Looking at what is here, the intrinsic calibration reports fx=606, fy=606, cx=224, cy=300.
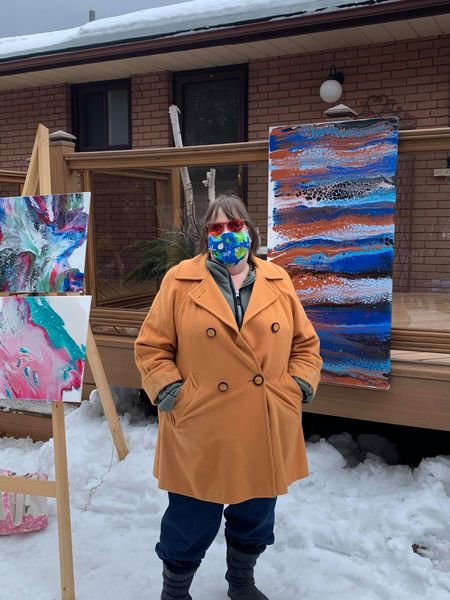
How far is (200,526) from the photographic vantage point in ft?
7.95

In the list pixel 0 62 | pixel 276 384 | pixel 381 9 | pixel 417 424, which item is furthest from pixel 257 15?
pixel 276 384

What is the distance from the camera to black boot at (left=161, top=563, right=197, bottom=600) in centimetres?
249

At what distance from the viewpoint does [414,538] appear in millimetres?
3166

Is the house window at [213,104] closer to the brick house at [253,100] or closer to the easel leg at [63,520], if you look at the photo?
the brick house at [253,100]

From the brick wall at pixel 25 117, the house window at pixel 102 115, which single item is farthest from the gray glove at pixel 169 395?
the brick wall at pixel 25 117

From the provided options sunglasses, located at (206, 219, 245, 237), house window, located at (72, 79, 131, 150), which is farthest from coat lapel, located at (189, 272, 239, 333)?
house window, located at (72, 79, 131, 150)

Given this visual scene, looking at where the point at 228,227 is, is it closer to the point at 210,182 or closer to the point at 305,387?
the point at 305,387

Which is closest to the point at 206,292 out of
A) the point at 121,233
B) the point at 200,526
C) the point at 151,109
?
the point at 200,526

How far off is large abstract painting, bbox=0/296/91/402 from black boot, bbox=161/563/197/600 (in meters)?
0.92

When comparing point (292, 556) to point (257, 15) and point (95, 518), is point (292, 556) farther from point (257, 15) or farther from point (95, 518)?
point (257, 15)

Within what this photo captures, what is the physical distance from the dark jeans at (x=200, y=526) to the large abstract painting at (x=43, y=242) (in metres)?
1.27

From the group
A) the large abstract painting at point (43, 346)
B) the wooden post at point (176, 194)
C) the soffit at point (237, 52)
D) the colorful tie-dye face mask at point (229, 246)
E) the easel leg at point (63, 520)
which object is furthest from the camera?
the soffit at point (237, 52)

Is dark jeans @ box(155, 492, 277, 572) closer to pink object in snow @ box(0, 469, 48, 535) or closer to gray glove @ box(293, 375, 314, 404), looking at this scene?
gray glove @ box(293, 375, 314, 404)

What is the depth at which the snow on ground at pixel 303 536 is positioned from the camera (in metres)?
2.88
